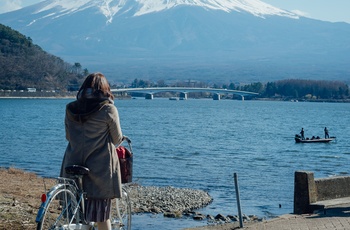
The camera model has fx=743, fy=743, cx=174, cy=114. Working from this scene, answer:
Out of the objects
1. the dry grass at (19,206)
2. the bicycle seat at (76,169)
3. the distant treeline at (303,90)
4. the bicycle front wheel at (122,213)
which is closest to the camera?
the bicycle seat at (76,169)

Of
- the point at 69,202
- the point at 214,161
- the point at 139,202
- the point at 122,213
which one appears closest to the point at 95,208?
the point at 69,202

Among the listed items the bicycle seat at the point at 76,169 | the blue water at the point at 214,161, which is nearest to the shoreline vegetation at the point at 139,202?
the blue water at the point at 214,161

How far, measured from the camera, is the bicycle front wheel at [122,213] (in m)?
6.68

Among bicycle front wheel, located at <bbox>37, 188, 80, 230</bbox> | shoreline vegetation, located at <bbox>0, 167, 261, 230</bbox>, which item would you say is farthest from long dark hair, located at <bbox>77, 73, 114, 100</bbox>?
shoreline vegetation, located at <bbox>0, 167, 261, 230</bbox>

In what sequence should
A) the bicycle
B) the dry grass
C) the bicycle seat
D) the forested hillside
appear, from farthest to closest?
the forested hillside
the dry grass
the bicycle seat
the bicycle

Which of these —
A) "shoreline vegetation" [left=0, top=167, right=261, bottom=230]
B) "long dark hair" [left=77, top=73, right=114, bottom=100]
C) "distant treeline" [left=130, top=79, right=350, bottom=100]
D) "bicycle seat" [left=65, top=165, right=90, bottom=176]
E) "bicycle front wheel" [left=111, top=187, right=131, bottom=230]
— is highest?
"long dark hair" [left=77, top=73, right=114, bottom=100]

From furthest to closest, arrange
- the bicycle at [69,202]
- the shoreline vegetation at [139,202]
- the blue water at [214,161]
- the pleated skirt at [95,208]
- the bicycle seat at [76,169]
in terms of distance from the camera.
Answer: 1. the blue water at [214,161]
2. the shoreline vegetation at [139,202]
3. the pleated skirt at [95,208]
4. the bicycle seat at [76,169]
5. the bicycle at [69,202]

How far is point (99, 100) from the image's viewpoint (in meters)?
5.93

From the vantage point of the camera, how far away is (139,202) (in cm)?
1602

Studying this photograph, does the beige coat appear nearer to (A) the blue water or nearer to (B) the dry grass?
(B) the dry grass

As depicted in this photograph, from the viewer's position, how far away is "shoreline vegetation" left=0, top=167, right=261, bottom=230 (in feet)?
30.9

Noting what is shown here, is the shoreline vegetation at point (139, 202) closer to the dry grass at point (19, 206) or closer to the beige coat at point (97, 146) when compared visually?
the dry grass at point (19, 206)

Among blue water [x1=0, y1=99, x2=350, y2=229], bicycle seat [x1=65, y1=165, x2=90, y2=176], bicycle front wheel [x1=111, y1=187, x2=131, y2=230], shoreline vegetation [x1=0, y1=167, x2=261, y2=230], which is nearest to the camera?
bicycle seat [x1=65, y1=165, x2=90, y2=176]

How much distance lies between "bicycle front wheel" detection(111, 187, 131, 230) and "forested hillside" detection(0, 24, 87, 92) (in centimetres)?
11714
